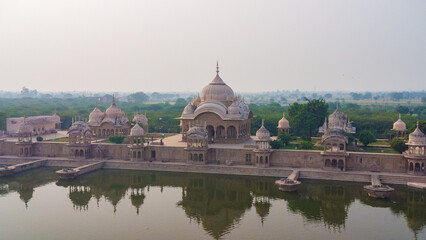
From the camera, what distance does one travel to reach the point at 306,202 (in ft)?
72.9

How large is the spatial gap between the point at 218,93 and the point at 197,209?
1745cm

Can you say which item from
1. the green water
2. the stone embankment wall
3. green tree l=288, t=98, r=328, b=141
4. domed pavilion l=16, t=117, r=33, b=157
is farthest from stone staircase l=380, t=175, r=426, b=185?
domed pavilion l=16, t=117, r=33, b=157

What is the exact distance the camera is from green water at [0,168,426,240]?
18.0m

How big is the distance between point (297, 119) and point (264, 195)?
14791mm

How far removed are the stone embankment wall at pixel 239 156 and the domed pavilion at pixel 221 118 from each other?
4.02 meters

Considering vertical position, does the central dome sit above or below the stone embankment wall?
above

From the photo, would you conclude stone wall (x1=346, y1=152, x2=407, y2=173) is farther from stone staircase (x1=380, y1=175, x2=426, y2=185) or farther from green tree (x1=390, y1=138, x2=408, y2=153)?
green tree (x1=390, y1=138, x2=408, y2=153)

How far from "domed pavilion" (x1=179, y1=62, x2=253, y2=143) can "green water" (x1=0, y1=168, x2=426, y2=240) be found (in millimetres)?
6851

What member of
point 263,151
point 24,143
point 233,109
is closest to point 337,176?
point 263,151

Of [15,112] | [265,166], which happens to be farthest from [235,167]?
[15,112]

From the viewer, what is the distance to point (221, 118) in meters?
33.9

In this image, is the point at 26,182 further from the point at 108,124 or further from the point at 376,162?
the point at 376,162

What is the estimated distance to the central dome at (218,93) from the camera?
37.3 m

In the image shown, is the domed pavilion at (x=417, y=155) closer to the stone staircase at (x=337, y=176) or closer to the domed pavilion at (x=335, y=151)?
the stone staircase at (x=337, y=176)
